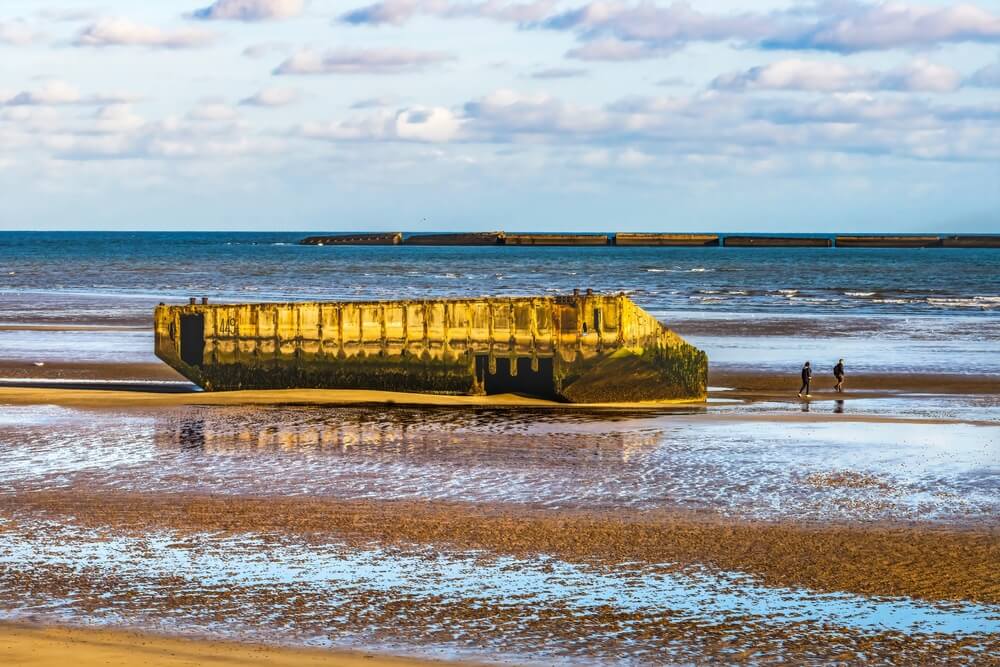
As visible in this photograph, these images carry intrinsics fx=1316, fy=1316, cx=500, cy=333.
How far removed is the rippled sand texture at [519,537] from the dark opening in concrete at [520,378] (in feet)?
13.0

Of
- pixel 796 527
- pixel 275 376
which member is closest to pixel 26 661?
pixel 796 527

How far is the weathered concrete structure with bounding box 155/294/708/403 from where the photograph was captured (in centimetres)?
2641

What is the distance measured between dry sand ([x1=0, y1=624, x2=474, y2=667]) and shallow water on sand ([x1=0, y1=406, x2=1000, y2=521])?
611cm

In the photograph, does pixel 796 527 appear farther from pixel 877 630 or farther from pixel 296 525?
pixel 296 525

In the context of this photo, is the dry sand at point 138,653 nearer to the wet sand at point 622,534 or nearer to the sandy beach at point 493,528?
the sandy beach at point 493,528

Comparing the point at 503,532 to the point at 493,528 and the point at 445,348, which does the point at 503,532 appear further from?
the point at 445,348

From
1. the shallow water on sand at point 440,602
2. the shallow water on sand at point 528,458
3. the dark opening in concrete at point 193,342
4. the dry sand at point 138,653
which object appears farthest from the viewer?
the dark opening in concrete at point 193,342

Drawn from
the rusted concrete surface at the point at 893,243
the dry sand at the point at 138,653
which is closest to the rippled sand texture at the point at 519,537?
the dry sand at the point at 138,653

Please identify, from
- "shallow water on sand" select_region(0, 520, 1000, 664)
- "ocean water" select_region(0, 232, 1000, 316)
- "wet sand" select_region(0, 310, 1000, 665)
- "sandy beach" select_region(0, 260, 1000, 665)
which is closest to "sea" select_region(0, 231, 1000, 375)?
"ocean water" select_region(0, 232, 1000, 316)

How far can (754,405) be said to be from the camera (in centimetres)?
2616

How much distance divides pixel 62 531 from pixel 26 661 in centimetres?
473

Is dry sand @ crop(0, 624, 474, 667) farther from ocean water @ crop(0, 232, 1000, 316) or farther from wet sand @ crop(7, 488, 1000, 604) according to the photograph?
ocean water @ crop(0, 232, 1000, 316)

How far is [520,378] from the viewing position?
26.8 meters

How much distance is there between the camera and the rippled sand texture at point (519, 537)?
11.0 metres
